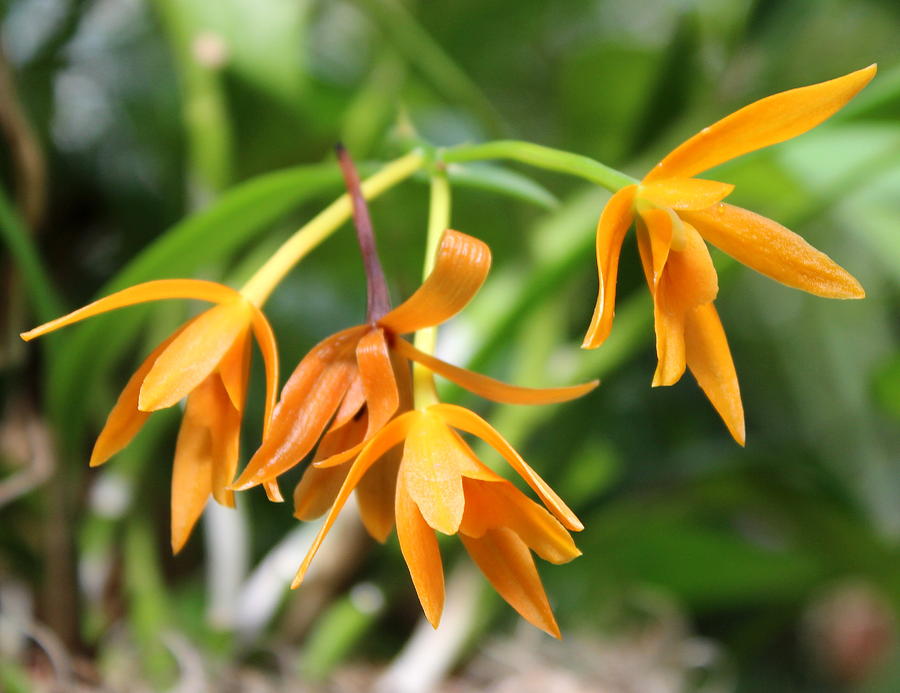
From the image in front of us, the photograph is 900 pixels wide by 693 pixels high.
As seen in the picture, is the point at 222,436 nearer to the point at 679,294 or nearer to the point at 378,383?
the point at 378,383

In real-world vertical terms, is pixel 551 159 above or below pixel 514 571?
above

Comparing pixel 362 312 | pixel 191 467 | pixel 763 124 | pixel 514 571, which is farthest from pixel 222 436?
pixel 362 312

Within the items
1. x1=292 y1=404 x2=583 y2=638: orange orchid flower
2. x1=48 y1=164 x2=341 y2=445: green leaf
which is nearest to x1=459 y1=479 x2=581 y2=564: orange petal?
x1=292 y1=404 x2=583 y2=638: orange orchid flower

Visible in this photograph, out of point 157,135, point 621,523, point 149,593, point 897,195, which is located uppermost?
point 157,135

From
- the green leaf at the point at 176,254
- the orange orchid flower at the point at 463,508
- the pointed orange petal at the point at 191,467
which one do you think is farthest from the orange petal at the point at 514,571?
the green leaf at the point at 176,254

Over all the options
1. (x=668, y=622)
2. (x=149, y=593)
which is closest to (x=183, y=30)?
(x=149, y=593)

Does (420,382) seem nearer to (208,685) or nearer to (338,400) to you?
(338,400)

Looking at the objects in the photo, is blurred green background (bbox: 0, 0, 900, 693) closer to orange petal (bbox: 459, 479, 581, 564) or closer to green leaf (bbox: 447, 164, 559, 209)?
green leaf (bbox: 447, 164, 559, 209)

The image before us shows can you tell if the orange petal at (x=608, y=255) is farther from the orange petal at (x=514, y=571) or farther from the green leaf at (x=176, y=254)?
the green leaf at (x=176, y=254)
